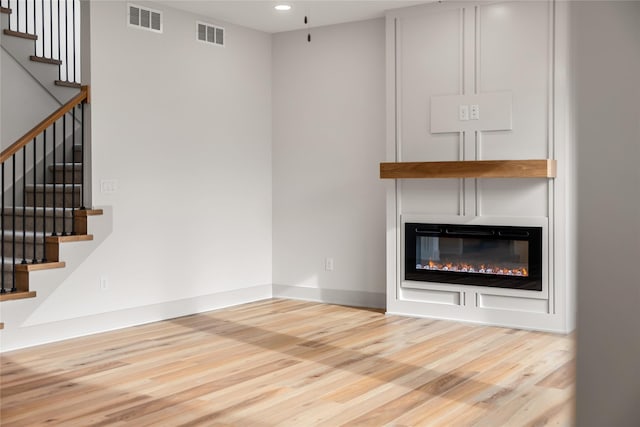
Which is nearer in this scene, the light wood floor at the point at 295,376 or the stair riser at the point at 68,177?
the light wood floor at the point at 295,376

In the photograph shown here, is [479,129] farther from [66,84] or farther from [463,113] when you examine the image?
[66,84]

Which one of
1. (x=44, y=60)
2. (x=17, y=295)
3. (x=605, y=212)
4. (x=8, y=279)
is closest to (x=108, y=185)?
(x=8, y=279)

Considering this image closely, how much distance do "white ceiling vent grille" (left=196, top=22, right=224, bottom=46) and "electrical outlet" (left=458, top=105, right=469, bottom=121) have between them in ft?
8.20

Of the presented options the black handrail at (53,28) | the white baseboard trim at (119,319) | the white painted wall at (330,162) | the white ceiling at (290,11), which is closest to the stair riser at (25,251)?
the white baseboard trim at (119,319)

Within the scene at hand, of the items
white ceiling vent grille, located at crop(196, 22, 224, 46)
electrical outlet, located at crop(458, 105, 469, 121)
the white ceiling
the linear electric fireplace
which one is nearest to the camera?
the linear electric fireplace

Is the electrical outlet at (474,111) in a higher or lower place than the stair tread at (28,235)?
higher

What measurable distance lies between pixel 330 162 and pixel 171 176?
1.67 metres

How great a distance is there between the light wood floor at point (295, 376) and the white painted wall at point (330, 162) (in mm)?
1051

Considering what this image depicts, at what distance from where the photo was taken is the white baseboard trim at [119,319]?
5.00 meters

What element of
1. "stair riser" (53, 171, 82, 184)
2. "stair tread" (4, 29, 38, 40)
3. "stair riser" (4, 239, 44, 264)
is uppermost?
"stair tread" (4, 29, 38, 40)

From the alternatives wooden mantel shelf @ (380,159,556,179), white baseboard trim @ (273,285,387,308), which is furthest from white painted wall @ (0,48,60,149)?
wooden mantel shelf @ (380,159,556,179)

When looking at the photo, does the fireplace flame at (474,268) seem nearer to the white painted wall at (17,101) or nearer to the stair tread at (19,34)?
the white painted wall at (17,101)

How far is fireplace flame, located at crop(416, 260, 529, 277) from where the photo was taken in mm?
5723

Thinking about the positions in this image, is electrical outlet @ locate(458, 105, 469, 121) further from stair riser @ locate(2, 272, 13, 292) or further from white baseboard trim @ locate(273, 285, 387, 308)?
stair riser @ locate(2, 272, 13, 292)
